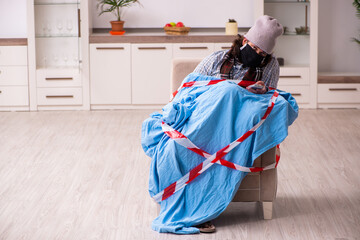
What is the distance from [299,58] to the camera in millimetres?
6500

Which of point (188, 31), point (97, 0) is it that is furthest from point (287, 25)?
point (97, 0)

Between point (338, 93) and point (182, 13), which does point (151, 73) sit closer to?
point (182, 13)

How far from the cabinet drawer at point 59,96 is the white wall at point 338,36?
2.77m

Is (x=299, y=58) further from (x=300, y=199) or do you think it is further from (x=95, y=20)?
(x=300, y=199)

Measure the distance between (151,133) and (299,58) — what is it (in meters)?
3.77

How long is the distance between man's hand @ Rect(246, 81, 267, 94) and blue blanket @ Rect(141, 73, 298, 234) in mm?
134

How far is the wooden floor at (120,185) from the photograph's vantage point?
2.96 meters

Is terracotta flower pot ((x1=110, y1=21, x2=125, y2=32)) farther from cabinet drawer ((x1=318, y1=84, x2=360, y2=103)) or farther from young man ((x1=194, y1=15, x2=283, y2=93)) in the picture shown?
young man ((x1=194, y1=15, x2=283, y2=93))

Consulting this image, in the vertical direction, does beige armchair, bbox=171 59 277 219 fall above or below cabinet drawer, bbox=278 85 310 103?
below

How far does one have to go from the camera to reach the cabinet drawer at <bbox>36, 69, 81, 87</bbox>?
619 centimetres

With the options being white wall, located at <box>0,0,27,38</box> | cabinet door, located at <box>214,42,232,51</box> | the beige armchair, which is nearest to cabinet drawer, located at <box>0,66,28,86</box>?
white wall, located at <box>0,0,27,38</box>

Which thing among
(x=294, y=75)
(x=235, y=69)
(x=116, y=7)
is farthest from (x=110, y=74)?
(x=235, y=69)

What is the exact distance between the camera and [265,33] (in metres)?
3.09

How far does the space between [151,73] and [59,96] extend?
3.31 ft
